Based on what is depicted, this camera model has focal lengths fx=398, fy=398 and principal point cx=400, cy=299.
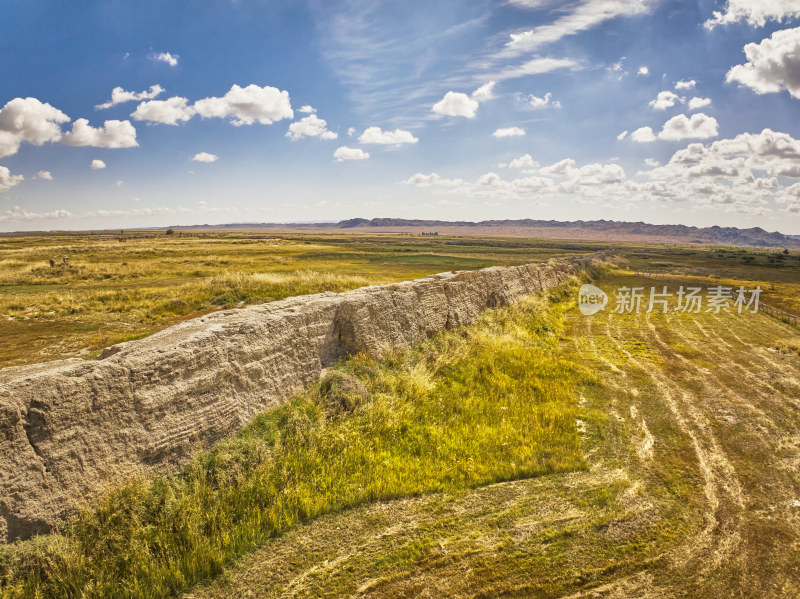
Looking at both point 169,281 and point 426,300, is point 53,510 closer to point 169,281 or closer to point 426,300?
point 426,300

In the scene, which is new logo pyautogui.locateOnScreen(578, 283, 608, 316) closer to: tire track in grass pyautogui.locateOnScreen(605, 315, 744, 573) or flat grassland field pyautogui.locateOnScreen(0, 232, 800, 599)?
flat grassland field pyautogui.locateOnScreen(0, 232, 800, 599)

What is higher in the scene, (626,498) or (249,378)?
(249,378)

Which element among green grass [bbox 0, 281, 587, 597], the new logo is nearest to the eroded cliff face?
green grass [bbox 0, 281, 587, 597]

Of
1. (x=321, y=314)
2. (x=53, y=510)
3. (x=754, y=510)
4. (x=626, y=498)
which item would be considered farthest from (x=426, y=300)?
(x=53, y=510)

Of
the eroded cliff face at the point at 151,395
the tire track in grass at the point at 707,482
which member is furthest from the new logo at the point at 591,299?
the eroded cliff face at the point at 151,395

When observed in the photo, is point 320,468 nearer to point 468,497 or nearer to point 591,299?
point 468,497

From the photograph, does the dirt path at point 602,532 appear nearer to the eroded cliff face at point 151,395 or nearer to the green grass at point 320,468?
the green grass at point 320,468
